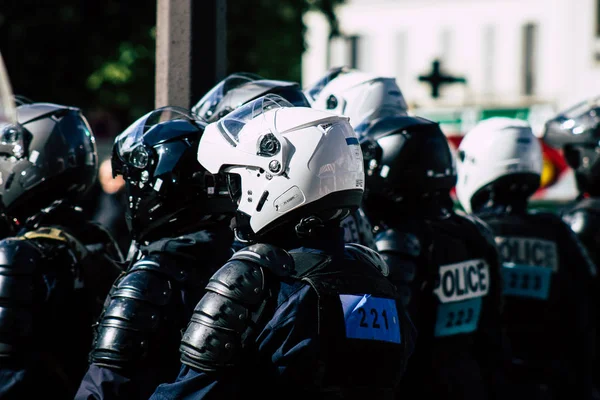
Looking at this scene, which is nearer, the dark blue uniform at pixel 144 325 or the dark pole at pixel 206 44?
the dark blue uniform at pixel 144 325

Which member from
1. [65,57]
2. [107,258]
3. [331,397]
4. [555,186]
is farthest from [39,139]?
[65,57]

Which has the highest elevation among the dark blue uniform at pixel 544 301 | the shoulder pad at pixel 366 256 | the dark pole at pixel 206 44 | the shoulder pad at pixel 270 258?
the dark pole at pixel 206 44

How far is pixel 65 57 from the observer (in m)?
13.4

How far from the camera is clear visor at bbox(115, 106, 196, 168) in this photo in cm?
376

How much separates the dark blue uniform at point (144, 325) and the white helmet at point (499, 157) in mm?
2398

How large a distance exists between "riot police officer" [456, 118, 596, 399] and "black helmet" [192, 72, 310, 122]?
50.4 inches

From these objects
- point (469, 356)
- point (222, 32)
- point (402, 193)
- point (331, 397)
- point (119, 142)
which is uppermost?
point (222, 32)

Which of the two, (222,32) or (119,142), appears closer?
(119,142)

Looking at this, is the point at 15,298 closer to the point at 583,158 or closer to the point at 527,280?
the point at 527,280

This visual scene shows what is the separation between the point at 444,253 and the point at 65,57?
9.89 m

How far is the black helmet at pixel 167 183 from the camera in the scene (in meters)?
3.75

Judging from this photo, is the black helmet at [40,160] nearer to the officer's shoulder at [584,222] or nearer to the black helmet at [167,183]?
the black helmet at [167,183]

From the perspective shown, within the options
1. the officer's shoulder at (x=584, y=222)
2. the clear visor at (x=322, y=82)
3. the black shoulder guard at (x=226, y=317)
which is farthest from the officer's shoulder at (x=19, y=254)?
the officer's shoulder at (x=584, y=222)

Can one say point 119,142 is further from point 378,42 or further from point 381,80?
point 378,42
